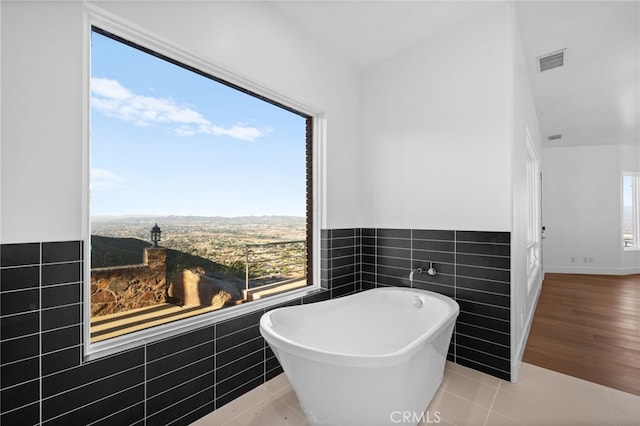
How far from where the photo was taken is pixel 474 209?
89.6 inches

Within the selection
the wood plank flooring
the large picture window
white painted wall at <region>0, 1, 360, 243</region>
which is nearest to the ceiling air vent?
the large picture window

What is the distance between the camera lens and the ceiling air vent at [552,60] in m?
2.77

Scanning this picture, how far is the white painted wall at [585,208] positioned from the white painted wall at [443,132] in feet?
17.7

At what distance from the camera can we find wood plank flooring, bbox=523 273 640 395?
2225 millimetres

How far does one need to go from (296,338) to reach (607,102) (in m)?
5.15

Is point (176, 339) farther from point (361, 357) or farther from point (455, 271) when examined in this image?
point (455, 271)

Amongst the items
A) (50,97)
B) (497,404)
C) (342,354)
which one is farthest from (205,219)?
(497,404)

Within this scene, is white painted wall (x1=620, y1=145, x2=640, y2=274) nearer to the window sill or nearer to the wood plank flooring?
the wood plank flooring

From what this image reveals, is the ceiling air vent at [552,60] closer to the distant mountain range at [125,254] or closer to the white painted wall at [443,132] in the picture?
the white painted wall at [443,132]

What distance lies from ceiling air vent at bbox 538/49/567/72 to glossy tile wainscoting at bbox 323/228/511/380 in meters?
2.01

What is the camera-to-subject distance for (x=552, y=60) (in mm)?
2885

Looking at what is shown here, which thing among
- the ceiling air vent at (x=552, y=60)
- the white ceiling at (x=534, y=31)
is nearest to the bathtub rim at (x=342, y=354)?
the white ceiling at (x=534, y=31)

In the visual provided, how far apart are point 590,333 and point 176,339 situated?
3.84 metres

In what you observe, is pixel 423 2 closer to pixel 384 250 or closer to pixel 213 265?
pixel 384 250
